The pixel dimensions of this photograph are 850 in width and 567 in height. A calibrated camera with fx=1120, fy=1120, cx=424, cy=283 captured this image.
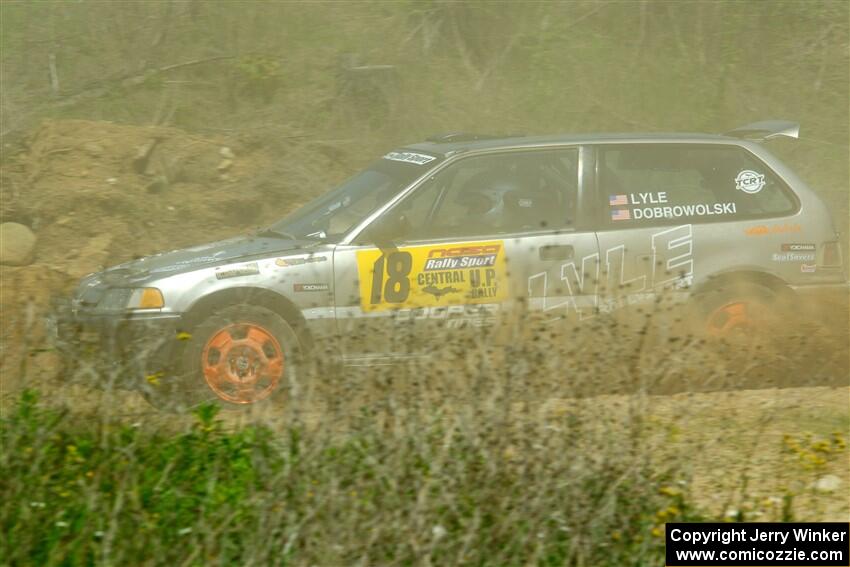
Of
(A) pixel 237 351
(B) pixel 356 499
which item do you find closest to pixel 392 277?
(A) pixel 237 351

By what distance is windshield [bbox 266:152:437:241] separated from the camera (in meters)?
7.69

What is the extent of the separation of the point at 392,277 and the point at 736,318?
2456mm

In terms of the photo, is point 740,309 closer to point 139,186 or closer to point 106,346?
point 106,346

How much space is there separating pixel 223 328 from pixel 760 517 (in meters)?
3.62

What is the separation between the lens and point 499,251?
7430mm

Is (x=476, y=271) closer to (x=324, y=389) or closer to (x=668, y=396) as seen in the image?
(x=668, y=396)

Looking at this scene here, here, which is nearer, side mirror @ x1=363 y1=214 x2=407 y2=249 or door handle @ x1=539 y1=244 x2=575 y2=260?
side mirror @ x1=363 y1=214 x2=407 y2=249

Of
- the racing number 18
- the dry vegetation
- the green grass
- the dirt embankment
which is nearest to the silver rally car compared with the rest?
the racing number 18

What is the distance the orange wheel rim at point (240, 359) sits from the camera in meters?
6.86

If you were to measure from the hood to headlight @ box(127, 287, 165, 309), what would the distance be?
0.13 meters

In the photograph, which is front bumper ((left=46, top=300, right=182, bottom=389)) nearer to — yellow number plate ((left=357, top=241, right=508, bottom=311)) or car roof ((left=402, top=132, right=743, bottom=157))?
yellow number plate ((left=357, top=241, right=508, bottom=311))

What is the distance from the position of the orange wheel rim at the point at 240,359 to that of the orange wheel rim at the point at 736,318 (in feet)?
9.94

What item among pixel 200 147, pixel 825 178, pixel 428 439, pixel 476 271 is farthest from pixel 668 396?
pixel 825 178

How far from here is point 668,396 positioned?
5.64 metres
